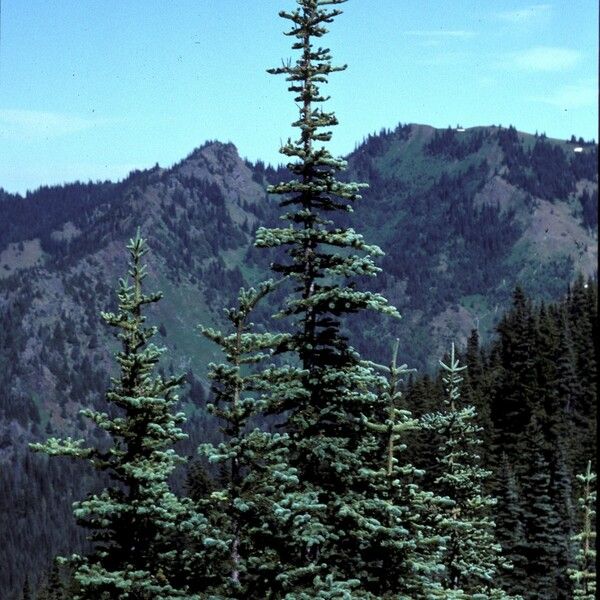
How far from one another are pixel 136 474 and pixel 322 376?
484cm

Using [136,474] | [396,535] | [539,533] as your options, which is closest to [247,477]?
[136,474]

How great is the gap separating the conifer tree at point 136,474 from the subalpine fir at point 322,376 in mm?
3021

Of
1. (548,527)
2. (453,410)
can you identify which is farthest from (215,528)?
(548,527)

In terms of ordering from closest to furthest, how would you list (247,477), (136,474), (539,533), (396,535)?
(396,535)
(247,477)
(136,474)
(539,533)

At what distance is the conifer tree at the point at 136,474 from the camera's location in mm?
21281

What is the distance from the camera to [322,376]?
2105 centimetres

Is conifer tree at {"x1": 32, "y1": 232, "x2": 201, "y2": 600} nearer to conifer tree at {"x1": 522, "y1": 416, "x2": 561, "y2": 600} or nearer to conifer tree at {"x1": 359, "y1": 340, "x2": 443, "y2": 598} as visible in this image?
conifer tree at {"x1": 359, "y1": 340, "x2": 443, "y2": 598}

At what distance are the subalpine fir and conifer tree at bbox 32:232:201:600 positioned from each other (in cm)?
302

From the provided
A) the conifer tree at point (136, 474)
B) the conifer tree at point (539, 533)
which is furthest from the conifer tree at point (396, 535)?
the conifer tree at point (539, 533)

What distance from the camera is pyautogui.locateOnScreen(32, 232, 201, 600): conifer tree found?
21.3m

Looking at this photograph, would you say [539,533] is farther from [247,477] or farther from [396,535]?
[247,477]

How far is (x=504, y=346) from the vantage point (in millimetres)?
136250

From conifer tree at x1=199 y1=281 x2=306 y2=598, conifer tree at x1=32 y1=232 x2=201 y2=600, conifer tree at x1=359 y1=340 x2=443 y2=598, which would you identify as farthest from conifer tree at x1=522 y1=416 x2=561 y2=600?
conifer tree at x1=199 y1=281 x2=306 y2=598

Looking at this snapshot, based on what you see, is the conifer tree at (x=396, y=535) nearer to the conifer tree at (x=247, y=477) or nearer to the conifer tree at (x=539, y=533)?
the conifer tree at (x=247, y=477)
